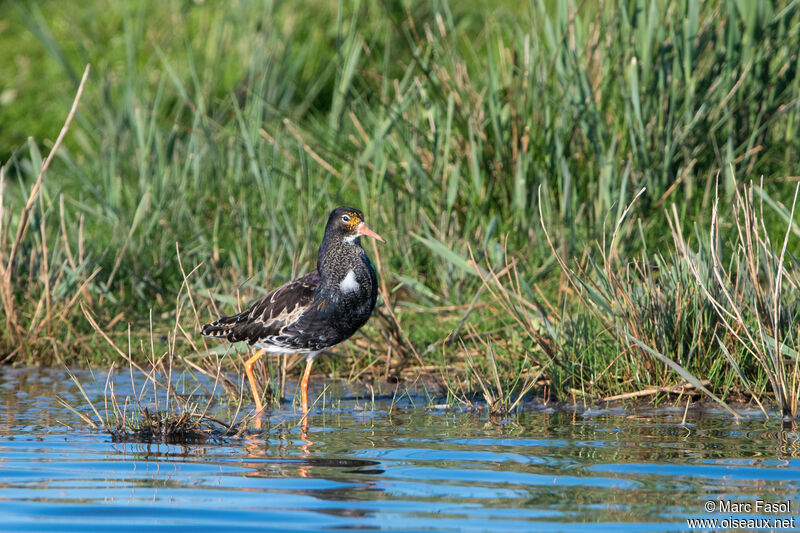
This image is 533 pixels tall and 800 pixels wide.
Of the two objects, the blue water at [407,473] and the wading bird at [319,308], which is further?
the wading bird at [319,308]

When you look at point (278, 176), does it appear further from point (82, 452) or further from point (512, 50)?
point (82, 452)

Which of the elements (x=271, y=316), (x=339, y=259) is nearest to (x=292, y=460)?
(x=271, y=316)

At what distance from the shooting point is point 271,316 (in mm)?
6957

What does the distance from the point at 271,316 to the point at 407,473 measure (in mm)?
2081

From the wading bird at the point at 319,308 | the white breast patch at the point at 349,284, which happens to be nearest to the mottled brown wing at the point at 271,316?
the wading bird at the point at 319,308

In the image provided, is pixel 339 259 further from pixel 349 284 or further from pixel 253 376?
pixel 253 376

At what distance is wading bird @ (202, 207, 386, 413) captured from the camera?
6.85 m

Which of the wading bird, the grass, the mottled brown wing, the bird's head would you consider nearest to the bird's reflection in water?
the wading bird

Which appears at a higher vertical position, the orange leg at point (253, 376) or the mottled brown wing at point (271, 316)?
the mottled brown wing at point (271, 316)

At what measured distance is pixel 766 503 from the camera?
14.8 feet

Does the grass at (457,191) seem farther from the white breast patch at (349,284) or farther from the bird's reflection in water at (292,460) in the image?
the bird's reflection in water at (292,460)

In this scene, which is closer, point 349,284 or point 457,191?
point 349,284

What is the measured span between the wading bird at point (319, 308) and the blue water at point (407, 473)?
1.68 ft

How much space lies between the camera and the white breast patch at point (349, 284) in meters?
6.87
